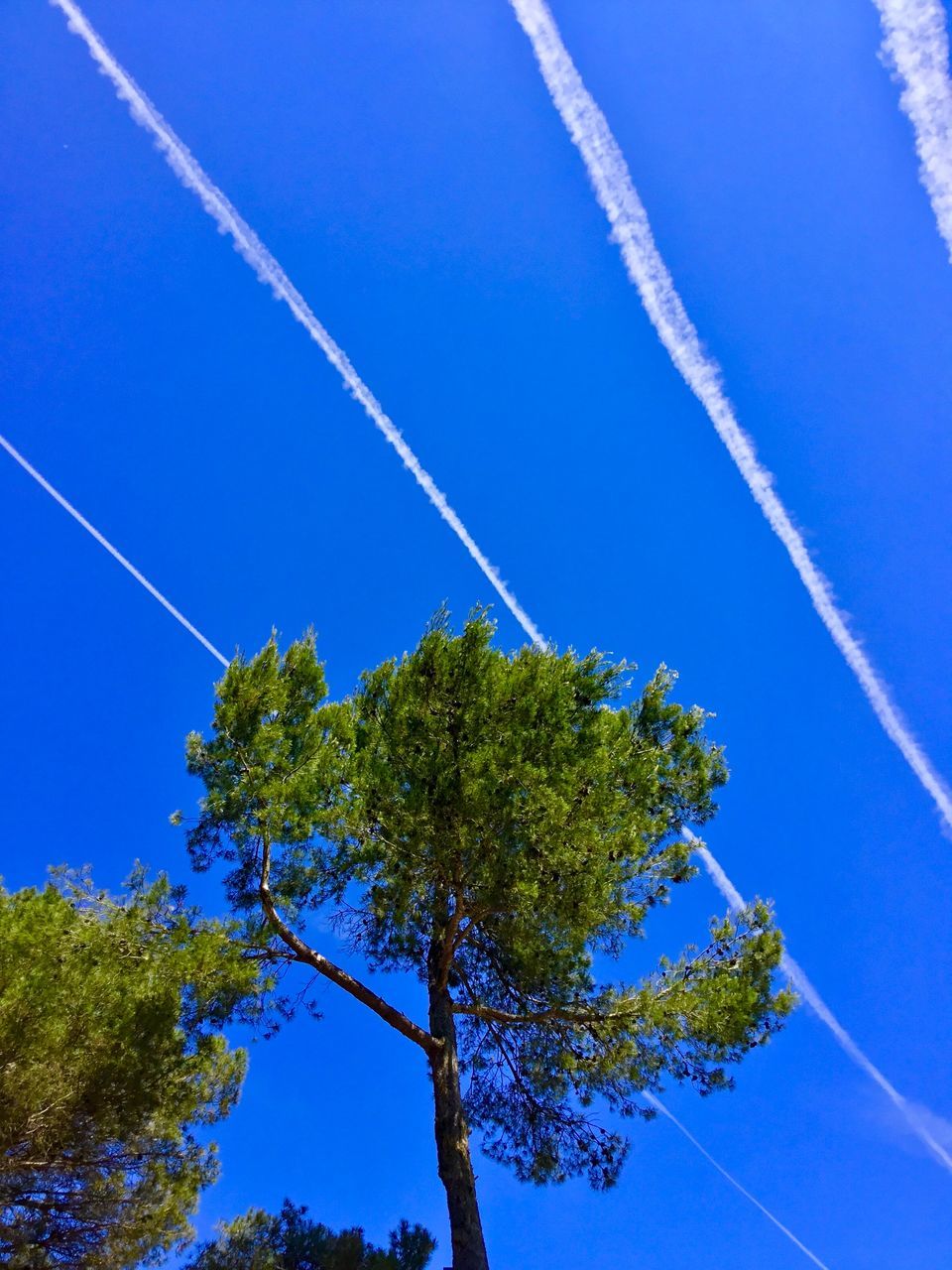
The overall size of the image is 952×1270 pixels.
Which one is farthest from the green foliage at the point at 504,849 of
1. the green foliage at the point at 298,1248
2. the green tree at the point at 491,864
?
the green foliage at the point at 298,1248

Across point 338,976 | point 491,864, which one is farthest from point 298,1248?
point 491,864

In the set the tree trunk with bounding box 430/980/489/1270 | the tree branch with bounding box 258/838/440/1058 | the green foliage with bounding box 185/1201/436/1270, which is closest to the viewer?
the tree trunk with bounding box 430/980/489/1270

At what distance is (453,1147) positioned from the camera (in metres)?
6.21

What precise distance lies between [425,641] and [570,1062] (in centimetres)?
426

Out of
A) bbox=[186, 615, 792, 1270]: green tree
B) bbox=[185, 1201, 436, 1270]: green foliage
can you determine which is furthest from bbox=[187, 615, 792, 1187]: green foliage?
bbox=[185, 1201, 436, 1270]: green foliage

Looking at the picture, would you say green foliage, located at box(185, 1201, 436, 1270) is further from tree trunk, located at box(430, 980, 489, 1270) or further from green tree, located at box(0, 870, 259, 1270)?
tree trunk, located at box(430, 980, 489, 1270)

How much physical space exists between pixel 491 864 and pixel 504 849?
18cm

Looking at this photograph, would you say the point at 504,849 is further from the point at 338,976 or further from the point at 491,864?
the point at 338,976

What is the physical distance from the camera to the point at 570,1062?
723 centimetres

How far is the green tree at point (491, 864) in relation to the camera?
6.71 m

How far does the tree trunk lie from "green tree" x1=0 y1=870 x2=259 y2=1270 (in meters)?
1.79

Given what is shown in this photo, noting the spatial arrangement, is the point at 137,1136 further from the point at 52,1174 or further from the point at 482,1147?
the point at 482,1147

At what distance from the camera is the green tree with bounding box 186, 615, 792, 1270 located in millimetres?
6715

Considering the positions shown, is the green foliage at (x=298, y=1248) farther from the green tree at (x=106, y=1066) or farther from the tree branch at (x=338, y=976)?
the tree branch at (x=338, y=976)
